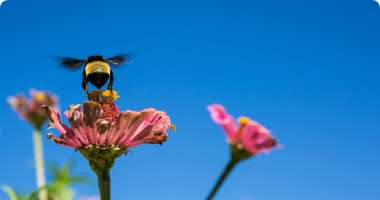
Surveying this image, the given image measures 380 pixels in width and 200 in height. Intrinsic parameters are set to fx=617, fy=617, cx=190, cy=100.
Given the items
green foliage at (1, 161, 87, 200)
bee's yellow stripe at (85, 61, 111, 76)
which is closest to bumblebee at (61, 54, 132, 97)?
bee's yellow stripe at (85, 61, 111, 76)

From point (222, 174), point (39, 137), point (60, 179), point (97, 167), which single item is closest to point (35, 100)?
point (39, 137)

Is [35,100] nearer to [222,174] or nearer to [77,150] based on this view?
[222,174]

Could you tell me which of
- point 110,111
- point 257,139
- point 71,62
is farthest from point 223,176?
point 71,62

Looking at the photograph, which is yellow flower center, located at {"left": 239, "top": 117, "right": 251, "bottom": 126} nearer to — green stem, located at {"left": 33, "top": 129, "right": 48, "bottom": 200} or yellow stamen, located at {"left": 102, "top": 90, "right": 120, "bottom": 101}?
green stem, located at {"left": 33, "top": 129, "right": 48, "bottom": 200}

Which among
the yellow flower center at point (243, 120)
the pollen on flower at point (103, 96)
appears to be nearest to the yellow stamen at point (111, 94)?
the pollen on flower at point (103, 96)

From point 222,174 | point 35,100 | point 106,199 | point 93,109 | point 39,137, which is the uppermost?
point 93,109

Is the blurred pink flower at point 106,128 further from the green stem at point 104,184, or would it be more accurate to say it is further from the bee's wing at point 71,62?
the bee's wing at point 71,62

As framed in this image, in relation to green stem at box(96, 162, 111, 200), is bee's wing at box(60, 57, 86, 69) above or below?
above
